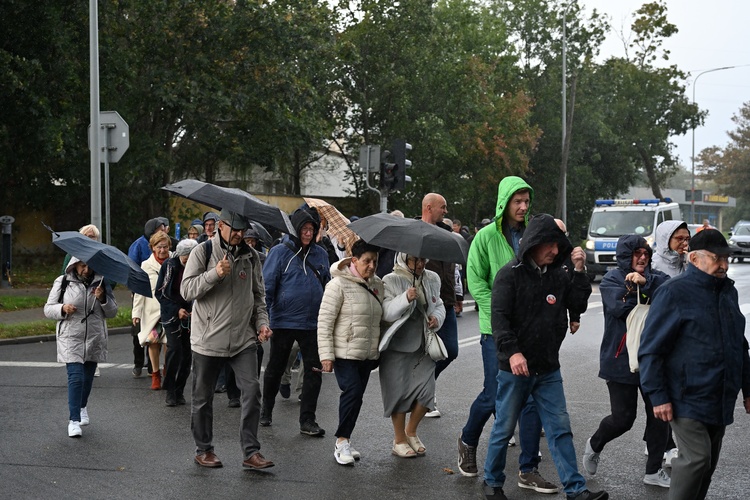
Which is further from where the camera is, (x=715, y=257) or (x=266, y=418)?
(x=266, y=418)

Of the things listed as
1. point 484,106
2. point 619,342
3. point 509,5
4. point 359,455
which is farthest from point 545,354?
point 509,5

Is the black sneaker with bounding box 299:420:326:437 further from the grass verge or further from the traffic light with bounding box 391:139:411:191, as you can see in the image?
the traffic light with bounding box 391:139:411:191

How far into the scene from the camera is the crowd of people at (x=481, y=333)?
16.1 ft

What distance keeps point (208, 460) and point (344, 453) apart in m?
0.94

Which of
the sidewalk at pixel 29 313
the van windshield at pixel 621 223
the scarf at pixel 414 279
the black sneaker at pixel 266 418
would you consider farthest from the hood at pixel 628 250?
the van windshield at pixel 621 223

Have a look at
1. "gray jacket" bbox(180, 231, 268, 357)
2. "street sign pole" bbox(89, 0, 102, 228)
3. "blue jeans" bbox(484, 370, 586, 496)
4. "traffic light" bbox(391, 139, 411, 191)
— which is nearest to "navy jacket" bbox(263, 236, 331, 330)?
"gray jacket" bbox(180, 231, 268, 357)

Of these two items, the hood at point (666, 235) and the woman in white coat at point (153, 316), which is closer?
the hood at point (666, 235)

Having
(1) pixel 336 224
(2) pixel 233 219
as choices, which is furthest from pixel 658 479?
(1) pixel 336 224

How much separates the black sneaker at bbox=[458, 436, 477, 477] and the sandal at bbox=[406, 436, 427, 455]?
0.61 meters

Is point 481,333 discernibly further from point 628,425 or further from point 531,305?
point 628,425

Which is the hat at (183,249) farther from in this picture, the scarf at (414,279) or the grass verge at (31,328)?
the grass verge at (31,328)

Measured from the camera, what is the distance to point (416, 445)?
742cm

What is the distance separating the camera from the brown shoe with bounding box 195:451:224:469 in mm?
6953

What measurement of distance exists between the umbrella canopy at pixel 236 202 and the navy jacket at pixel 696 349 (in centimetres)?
280
